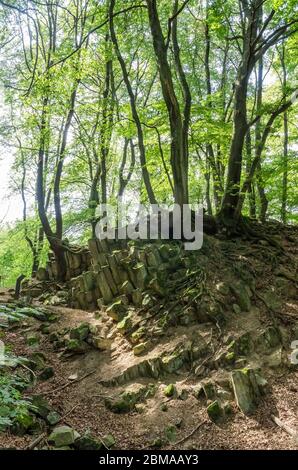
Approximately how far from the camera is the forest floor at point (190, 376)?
484 cm

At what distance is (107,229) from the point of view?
9.78 meters

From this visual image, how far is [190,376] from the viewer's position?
19.2ft

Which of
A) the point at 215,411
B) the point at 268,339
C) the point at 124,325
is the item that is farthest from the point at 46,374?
the point at 268,339

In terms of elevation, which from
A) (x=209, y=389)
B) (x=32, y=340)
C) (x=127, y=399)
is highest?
(x=32, y=340)

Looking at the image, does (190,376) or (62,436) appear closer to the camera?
(62,436)

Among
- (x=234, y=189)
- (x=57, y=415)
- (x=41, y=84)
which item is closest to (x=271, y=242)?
(x=234, y=189)

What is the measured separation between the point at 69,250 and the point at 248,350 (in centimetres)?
642

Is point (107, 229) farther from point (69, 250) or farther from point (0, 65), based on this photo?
point (0, 65)

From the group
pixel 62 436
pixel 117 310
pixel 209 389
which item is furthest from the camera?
pixel 117 310

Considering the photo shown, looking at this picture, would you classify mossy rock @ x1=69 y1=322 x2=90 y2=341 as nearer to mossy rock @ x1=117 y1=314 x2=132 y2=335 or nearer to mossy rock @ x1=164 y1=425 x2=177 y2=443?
mossy rock @ x1=117 y1=314 x2=132 y2=335

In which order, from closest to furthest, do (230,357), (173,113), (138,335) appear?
(230,357), (138,335), (173,113)

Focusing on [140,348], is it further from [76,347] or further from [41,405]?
[41,405]

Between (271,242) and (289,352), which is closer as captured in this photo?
(289,352)

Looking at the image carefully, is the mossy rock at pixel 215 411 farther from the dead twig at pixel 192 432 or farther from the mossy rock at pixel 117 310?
the mossy rock at pixel 117 310
